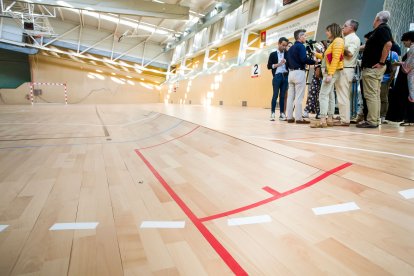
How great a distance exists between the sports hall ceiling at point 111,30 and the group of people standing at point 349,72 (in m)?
8.01

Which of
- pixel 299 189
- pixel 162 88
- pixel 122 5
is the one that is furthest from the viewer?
pixel 162 88

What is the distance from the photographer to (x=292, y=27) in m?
8.67

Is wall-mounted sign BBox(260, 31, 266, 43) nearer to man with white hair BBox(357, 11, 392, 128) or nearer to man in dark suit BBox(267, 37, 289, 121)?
man in dark suit BBox(267, 37, 289, 121)

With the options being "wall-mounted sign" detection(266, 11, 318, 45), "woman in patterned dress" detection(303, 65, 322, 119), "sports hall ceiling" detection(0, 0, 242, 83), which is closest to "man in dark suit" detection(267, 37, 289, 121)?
"woman in patterned dress" detection(303, 65, 322, 119)

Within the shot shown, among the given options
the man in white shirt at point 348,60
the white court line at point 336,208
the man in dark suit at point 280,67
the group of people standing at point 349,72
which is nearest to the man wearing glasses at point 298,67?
the group of people standing at point 349,72

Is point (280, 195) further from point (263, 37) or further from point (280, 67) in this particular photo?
point (263, 37)

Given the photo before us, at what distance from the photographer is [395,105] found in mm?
4117

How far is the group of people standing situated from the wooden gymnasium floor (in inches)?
41.8

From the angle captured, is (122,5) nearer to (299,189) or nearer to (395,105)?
(395,105)

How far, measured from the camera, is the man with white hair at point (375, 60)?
298cm

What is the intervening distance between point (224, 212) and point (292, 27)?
898 cm

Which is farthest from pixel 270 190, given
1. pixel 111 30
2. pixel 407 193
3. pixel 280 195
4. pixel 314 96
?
pixel 111 30

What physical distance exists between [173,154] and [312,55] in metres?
3.09

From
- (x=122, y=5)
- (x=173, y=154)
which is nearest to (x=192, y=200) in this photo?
(x=173, y=154)
